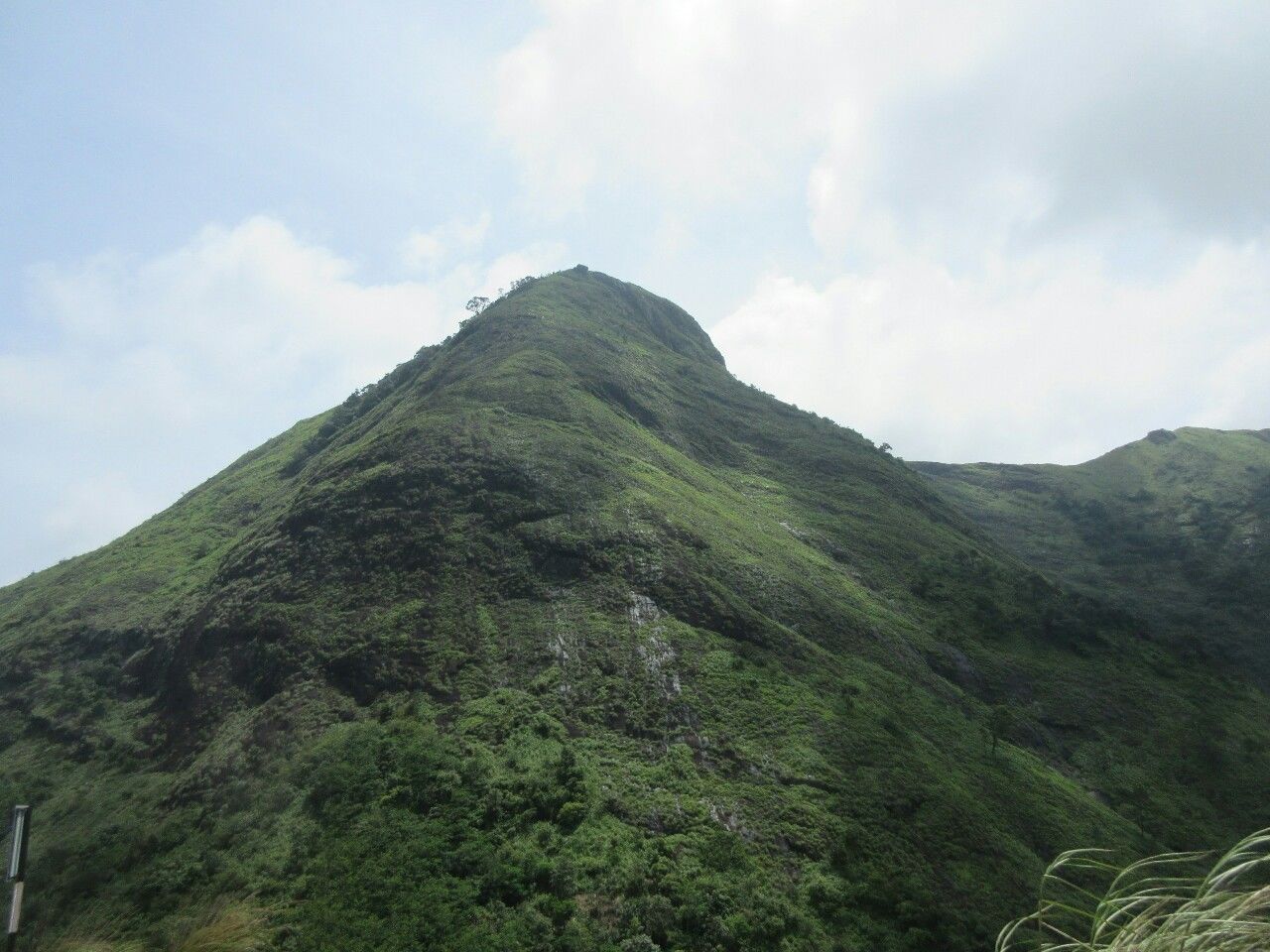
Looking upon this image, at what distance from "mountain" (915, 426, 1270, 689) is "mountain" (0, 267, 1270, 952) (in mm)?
18834

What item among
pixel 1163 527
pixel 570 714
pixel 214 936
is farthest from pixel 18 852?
pixel 1163 527

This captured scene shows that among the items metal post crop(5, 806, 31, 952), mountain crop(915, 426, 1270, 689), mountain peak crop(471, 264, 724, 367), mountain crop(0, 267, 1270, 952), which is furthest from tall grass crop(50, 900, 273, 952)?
mountain peak crop(471, 264, 724, 367)

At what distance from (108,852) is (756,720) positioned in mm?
28626

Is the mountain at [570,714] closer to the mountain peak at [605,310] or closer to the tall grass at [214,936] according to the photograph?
the tall grass at [214,936]

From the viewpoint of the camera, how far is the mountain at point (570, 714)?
27.8m

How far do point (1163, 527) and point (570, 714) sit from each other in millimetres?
101213

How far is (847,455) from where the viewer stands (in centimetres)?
9606

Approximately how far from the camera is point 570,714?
37.3 m

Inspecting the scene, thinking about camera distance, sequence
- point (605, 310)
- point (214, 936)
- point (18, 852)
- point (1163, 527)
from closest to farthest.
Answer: point (18, 852) < point (214, 936) < point (1163, 527) < point (605, 310)

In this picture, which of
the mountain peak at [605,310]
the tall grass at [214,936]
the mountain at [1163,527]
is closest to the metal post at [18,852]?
the tall grass at [214,936]

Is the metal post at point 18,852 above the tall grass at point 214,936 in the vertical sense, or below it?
above

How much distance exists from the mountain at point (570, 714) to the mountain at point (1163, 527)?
1883 cm

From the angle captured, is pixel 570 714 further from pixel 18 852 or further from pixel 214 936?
pixel 18 852

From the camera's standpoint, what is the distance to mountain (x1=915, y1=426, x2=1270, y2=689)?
7944 cm
